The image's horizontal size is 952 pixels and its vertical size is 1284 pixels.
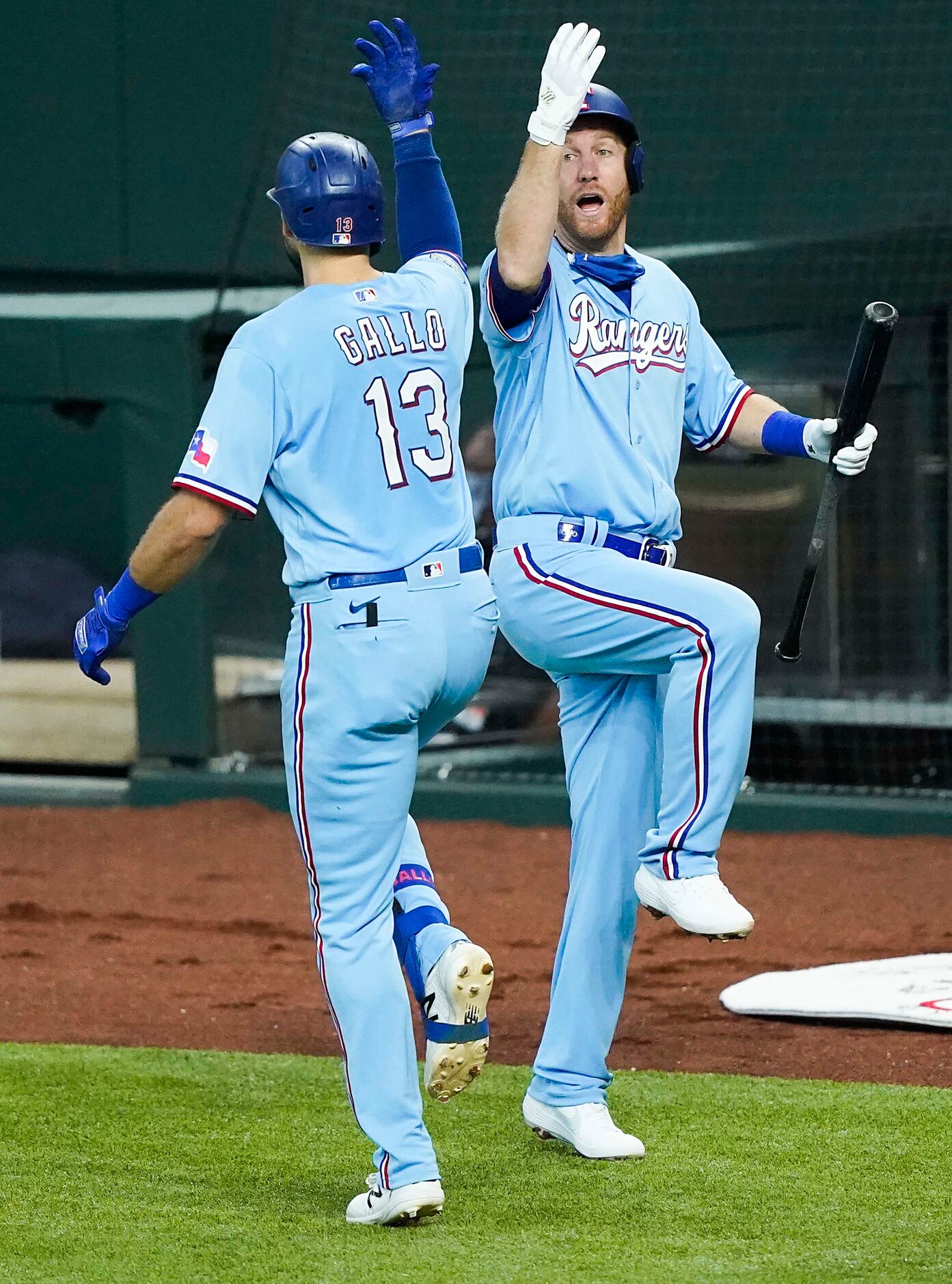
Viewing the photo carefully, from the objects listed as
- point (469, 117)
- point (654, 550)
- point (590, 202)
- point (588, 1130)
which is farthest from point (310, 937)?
point (469, 117)

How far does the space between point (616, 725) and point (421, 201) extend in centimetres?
111

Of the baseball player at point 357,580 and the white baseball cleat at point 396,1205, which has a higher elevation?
the baseball player at point 357,580

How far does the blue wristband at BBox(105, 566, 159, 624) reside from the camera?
3.38 metres

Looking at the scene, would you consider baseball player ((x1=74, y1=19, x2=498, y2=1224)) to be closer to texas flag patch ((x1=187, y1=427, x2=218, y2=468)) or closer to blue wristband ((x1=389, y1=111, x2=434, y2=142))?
texas flag patch ((x1=187, y1=427, x2=218, y2=468))

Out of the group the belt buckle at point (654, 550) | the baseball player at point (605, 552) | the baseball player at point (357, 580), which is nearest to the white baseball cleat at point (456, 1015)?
the baseball player at point (357, 580)

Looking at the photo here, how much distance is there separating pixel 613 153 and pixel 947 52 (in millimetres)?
5040

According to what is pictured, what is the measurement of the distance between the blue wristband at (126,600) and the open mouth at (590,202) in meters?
1.21

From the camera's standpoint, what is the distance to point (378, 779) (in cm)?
336

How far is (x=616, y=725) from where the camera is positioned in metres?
3.95

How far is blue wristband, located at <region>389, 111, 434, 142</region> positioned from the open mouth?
0.36 meters

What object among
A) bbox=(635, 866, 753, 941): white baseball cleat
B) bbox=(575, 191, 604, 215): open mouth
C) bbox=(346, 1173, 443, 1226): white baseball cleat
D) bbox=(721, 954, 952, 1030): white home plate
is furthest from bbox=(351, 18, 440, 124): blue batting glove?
bbox=(721, 954, 952, 1030): white home plate

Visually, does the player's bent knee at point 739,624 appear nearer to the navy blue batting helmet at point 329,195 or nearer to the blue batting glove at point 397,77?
the navy blue batting helmet at point 329,195

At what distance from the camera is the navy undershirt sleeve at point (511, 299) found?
3.75 meters

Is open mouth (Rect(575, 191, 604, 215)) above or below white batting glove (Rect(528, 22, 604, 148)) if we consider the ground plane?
below
